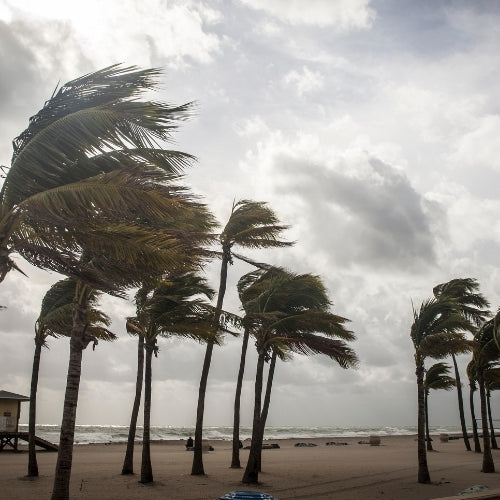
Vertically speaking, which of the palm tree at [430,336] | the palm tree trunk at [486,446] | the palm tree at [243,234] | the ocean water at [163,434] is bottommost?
the ocean water at [163,434]

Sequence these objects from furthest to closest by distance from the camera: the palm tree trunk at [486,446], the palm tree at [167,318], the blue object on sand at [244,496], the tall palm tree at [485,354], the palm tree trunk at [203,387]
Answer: the palm tree trunk at [486,446], the tall palm tree at [485,354], the palm tree trunk at [203,387], the palm tree at [167,318], the blue object on sand at [244,496]

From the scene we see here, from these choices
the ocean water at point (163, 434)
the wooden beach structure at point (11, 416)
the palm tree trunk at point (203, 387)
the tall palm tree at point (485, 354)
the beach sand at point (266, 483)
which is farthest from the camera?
the ocean water at point (163, 434)

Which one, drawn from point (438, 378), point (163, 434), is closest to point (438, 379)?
point (438, 378)

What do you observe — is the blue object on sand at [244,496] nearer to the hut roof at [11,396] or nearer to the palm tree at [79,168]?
the palm tree at [79,168]

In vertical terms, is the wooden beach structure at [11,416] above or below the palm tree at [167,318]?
below

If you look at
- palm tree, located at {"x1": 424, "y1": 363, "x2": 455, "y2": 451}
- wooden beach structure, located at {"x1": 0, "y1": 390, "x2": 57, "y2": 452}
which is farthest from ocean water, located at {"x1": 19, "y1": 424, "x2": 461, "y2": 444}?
palm tree, located at {"x1": 424, "y1": 363, "x2": 455, "y2": 451}

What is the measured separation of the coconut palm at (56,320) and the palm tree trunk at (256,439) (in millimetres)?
5142

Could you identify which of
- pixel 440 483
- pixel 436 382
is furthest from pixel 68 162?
pixel 436 382

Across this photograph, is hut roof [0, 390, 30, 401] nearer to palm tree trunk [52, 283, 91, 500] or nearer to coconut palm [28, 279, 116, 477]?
coconut palm [28, 279, 116, 477]

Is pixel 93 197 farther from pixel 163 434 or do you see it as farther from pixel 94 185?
pixel 163 434

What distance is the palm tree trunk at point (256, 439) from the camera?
17.7 m

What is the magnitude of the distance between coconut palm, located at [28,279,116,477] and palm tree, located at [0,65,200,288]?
24.2ft

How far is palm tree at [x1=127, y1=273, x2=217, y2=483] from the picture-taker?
56.9ft

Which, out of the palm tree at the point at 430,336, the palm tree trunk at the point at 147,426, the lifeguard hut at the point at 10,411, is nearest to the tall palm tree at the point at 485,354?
the palm tree at the point at 430,336
